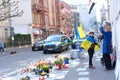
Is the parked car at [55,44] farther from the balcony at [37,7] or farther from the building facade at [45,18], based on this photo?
the balcony at [37,7]

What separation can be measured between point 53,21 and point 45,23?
10.5m

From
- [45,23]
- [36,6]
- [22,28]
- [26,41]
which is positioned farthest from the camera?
[45,23]

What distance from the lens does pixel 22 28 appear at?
63.6 metres

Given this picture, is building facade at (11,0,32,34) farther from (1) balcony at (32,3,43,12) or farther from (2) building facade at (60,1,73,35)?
(2) building facade at (60,1,73,35)

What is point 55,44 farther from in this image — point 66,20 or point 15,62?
point 66,20

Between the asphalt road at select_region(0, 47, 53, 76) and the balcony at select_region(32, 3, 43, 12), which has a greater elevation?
the balcony at select_region(32, 3, 43, 12)

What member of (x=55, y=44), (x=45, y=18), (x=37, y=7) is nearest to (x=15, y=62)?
(x=55, y=44)

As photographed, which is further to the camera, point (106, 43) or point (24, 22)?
point (24, 22)

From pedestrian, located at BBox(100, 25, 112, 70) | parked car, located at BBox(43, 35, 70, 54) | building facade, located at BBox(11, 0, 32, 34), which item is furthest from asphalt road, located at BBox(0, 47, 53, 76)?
building facade, located at BBox(11, 0, 32, 34)

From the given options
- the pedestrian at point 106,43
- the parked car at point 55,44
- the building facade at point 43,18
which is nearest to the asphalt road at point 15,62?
the parked car at point 55,44

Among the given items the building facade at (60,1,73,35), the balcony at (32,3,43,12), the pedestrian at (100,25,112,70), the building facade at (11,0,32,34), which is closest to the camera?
the pedestrian at (100,25,112,70)

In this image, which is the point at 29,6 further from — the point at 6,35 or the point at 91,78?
the point at 91,78

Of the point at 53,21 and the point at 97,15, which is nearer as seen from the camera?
the point at 97,15

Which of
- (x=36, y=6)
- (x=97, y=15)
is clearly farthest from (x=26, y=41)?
(x=97, y=15)
